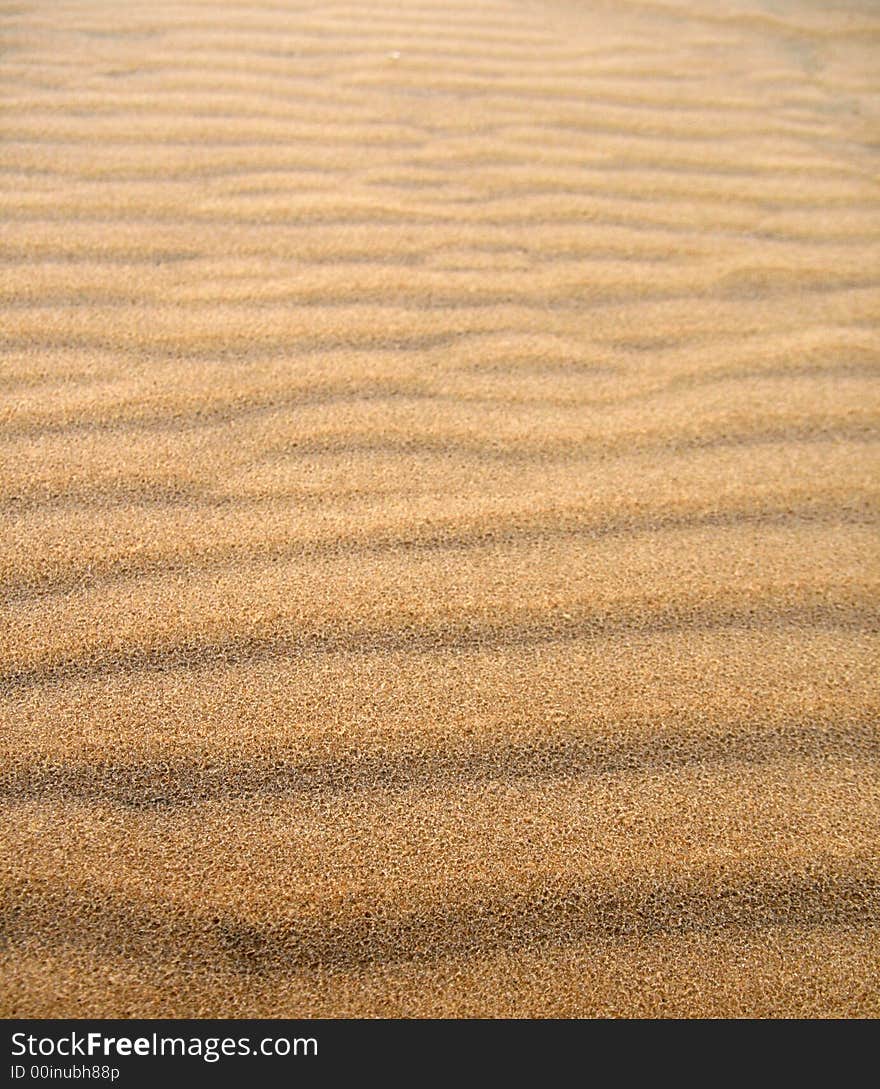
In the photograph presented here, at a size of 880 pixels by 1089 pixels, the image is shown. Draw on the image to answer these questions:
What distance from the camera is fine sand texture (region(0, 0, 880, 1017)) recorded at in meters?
1.01

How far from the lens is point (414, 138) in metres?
2.50

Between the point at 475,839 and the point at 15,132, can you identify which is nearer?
the point at 475,839

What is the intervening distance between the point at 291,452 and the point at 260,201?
0.87 metres

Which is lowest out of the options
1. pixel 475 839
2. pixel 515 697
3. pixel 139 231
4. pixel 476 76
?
pixel 475 839

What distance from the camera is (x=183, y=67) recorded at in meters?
2.74

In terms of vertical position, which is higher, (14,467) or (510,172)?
(510,172)

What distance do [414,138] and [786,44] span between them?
54.7 inches

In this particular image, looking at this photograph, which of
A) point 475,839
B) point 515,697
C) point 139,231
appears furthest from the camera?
point 139,231

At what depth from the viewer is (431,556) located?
1416 mm

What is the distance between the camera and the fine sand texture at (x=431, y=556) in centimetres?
101
